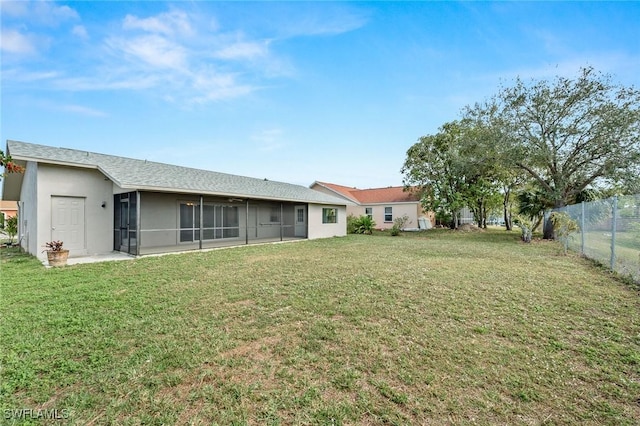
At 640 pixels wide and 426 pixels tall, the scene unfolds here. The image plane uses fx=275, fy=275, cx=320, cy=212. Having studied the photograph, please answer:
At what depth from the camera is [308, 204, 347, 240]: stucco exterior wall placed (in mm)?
16859

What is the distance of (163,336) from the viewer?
11.6 ft

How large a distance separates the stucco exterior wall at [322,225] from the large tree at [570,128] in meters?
10.2

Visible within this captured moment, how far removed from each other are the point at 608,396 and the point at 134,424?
3943mm

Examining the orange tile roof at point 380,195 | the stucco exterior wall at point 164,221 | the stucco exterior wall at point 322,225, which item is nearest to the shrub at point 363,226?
the stucco exterior wall at point 322,225

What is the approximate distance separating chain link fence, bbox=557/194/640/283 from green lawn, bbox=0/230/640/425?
26.6 inches

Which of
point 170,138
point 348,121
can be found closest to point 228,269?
point 348,121

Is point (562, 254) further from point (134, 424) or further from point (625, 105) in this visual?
point (134, 424)

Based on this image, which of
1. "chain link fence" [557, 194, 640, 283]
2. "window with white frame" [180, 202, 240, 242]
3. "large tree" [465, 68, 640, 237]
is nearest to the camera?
"chain link fence" [557, 194, 640, 283]

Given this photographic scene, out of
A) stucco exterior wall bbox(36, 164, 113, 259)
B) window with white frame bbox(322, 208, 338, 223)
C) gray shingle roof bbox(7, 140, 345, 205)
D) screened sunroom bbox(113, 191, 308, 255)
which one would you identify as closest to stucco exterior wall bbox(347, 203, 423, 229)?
window with white frame bbox(322, 208, 338, 223)

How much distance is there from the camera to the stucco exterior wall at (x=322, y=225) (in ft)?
55.3

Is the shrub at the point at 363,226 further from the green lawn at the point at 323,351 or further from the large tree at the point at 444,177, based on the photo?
the green lawn at the point at 323,351

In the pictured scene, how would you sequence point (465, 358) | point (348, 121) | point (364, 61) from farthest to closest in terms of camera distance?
point (348, 121), point (364, 61), point (465, 358)

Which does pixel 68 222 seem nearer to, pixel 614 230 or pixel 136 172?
pixel 136 172

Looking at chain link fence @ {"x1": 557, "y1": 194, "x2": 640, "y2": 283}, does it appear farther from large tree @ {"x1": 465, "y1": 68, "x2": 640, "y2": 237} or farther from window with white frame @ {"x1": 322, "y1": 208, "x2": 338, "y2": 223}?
window with white frame @ {"x1": 322, "y1": 208, "x2": 338, "y2": 223}
